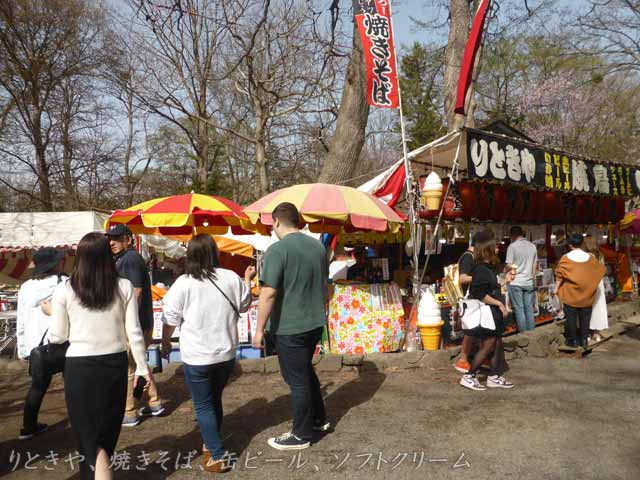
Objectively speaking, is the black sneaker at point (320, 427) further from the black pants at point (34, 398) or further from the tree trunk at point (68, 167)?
the tree trunk at point (68, 167)

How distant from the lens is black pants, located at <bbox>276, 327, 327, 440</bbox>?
3.75 m

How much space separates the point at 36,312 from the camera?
4113 mm

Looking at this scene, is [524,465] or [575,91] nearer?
[524,465]

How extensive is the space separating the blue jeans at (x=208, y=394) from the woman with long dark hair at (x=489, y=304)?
3.09 m

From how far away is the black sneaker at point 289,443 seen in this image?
12.6 ft

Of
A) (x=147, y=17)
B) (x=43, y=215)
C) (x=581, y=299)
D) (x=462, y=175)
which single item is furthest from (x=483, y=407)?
(x=43, y=215)

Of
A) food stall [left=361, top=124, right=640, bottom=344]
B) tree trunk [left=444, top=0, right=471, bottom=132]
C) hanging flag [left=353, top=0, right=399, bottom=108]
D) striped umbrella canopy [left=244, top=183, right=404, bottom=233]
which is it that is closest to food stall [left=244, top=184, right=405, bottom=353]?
striped umbrella canopy [left=244, top=183, right=404, bottom=233]

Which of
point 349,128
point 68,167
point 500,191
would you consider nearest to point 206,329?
point 500,191

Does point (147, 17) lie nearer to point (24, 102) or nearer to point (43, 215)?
point (43, 215)

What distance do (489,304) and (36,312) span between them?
14.7ft

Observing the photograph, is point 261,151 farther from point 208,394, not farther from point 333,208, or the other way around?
point 208,394

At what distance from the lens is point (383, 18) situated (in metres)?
7.11

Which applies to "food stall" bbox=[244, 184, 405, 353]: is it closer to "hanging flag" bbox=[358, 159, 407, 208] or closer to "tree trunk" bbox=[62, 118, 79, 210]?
"hanging flag" bbox=[358, 159, 407, 208]

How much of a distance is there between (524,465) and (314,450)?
158cm
